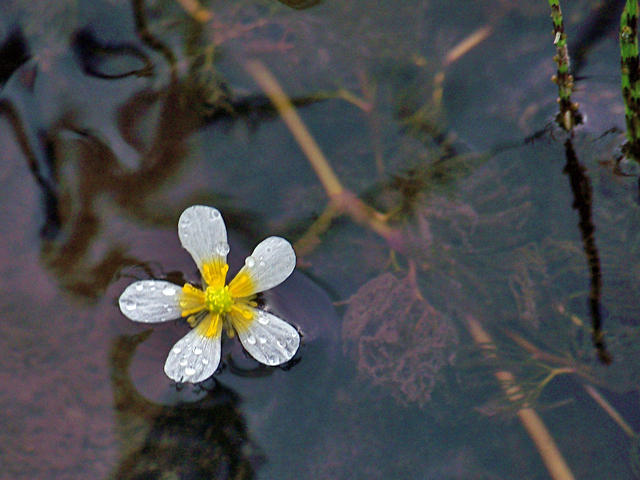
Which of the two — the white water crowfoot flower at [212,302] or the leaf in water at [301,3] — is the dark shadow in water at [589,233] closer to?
the white water crowfoot flower at [212,302]

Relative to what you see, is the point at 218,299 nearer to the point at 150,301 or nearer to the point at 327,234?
the point at 150,301

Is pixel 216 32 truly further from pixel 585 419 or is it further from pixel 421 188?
pixel 585 419

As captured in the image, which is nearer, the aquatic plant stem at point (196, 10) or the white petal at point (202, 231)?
the white petal at point (202, 231)

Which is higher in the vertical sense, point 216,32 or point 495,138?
point 216,32

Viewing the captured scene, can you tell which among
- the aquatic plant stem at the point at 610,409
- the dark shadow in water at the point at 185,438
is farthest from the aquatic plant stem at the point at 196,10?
the aquatic plant stem at the point at 610,409

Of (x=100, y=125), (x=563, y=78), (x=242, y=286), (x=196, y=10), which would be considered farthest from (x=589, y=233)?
(x=100, y=125)

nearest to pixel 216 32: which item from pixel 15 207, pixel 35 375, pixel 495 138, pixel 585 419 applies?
pixel 15 207
